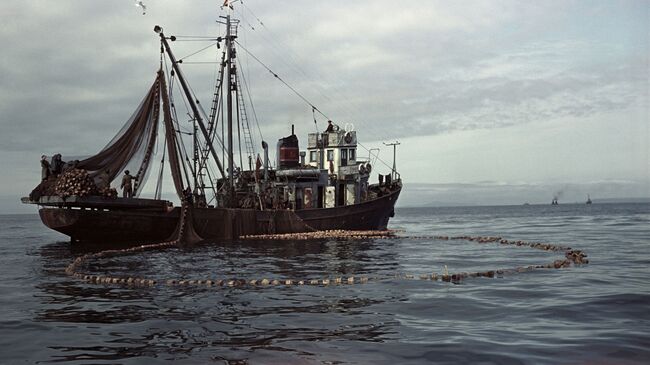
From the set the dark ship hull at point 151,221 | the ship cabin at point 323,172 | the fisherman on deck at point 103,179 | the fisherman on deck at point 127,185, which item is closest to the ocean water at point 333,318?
the fisherman on deck at point 103,179

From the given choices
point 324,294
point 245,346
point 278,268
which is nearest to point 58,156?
point 278,268

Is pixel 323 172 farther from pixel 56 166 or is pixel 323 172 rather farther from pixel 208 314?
pixel 208 314

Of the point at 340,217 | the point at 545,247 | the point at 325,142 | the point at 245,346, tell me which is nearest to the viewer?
the point at 245,346

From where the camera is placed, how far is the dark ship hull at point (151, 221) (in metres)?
29.5

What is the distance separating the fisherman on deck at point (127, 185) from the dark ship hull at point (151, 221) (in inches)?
25.5

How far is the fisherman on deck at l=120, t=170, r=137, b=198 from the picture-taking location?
Result: 29.7 metres

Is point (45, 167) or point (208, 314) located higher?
point (45, 167)

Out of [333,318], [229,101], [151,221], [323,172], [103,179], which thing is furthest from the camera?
[323,172]

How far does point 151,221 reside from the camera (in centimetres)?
3106

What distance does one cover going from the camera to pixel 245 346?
363 inches

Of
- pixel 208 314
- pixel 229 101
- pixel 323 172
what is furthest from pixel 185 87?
pixel 208 314

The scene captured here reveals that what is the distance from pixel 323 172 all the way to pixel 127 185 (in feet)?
53.1

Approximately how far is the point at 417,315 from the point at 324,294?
11.3 feet

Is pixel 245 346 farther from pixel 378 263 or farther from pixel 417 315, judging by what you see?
pixel 378 263
